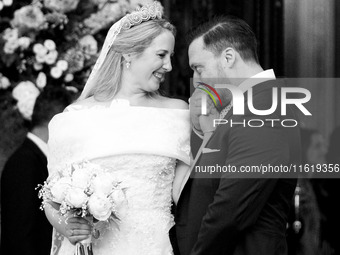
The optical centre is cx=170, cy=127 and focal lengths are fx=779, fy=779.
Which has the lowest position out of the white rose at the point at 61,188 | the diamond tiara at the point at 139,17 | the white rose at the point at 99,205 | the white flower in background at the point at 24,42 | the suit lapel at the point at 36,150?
the suit lapel at the point at 36,150

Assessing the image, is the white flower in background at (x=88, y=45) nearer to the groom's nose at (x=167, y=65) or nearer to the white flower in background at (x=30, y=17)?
the white flower in background at (x=30, y=17)

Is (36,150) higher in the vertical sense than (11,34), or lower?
lower

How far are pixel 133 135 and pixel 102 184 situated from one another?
1.63ft

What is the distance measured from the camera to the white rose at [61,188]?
160 inches

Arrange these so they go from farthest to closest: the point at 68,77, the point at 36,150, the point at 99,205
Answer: the point at 68,77 → the point at 36,150 → the point at 99,205

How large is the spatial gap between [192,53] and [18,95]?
2.08 metres

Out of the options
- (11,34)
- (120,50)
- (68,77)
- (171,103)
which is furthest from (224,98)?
(11,34)

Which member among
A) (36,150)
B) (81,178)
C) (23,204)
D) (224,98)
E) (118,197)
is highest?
(224,98)

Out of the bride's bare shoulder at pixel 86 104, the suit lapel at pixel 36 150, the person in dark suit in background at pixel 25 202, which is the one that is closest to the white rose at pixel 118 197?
the bride's bare shoulder at pixel 86 104

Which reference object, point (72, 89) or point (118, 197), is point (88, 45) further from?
point (118, 197)

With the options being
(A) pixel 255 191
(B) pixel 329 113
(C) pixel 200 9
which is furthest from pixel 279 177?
(C) pixel 200 9

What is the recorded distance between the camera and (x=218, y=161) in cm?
397

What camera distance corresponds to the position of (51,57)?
5.85 m

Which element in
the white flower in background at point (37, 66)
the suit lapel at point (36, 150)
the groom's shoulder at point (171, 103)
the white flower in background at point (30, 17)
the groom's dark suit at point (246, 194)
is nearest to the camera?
the groom's dark suit at point (246, 194)
